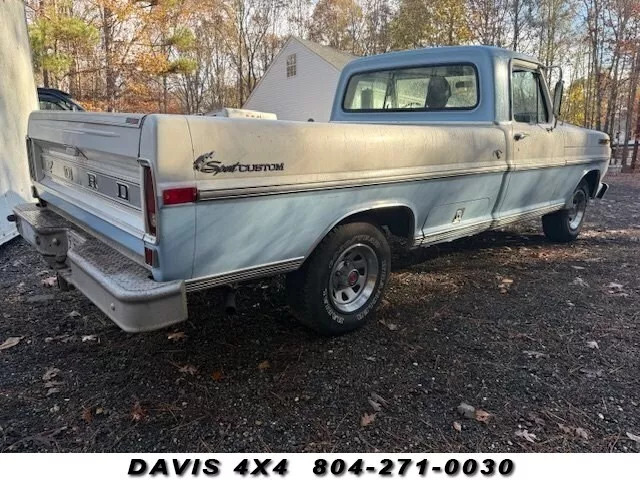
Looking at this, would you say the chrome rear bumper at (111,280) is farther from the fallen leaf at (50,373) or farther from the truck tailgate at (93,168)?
the fallen leaf at (50,373)

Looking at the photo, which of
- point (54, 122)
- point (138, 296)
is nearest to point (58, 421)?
point (138, 296)

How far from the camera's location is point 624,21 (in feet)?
62.8

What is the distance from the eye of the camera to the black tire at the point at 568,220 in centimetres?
586

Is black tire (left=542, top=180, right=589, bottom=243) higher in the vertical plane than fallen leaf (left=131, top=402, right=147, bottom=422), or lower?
higher

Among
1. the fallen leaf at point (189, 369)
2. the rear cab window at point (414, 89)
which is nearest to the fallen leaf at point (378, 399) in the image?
the fallen leaf at point (189, 369)

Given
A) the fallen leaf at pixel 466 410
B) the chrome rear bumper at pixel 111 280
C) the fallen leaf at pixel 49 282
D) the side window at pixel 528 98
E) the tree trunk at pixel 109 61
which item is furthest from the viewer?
the tree trunk at pixel 109 61

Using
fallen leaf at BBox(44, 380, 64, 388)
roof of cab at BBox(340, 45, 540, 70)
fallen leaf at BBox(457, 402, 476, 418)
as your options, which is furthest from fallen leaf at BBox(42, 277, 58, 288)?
roof of cab at BBox(340, 45, 540, 70)

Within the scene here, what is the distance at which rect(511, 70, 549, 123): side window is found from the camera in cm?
442

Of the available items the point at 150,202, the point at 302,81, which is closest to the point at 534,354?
the point at 150,202

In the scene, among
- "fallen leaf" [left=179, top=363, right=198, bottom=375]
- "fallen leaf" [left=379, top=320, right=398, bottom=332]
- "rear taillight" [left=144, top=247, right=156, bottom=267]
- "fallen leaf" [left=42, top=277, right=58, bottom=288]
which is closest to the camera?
"rear taillight" [left=144, top=247, right=156, bottom=267]

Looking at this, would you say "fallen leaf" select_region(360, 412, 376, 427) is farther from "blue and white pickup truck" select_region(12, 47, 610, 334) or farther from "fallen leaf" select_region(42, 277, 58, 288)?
"fallen leaf" select_region(42, 277, 58, 288)

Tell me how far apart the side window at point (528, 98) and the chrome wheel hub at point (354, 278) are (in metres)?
2.12

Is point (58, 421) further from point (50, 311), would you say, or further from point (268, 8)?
point (268, 8)

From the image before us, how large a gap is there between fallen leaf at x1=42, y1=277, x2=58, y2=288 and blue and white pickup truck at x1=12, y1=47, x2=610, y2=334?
0.82 meters
